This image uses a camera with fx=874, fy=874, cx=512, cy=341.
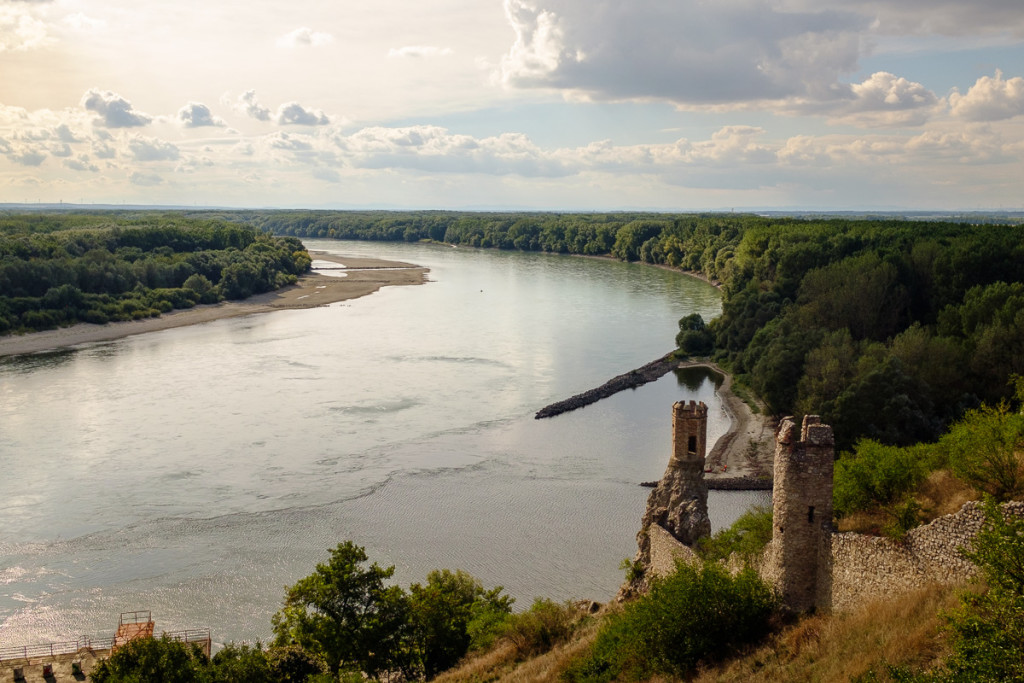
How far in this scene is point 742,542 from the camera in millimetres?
17422

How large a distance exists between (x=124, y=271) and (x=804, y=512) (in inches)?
2928

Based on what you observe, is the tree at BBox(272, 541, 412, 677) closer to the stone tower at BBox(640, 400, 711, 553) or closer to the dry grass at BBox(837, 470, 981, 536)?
the stone tower at BBox(640, 400, 711, 553)

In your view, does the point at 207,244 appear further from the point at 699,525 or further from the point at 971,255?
the point at 699,525

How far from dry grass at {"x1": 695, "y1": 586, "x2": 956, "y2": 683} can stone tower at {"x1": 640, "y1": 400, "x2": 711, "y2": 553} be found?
17.1 ft

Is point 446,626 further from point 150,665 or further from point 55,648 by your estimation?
point 55,648

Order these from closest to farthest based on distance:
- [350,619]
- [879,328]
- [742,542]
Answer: [742,542], [350,619], [879,328]

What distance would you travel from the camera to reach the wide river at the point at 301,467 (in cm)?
2548

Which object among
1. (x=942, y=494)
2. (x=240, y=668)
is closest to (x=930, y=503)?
(x=942, y=494)

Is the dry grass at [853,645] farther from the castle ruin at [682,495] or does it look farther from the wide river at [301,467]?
the wide river at [301,467]

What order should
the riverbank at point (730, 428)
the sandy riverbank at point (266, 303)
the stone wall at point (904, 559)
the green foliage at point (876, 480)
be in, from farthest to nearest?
the sandy riverbank at point (266, 303), the riverbank at point (730, 428), the green foliage at point (876, 480), the stone wall at point (904, 559)

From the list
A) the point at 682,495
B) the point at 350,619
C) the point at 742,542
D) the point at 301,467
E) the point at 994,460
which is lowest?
the point at 301,467

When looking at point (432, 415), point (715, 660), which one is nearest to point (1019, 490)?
point (715, 660)

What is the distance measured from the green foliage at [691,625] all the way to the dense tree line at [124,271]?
2362 inches

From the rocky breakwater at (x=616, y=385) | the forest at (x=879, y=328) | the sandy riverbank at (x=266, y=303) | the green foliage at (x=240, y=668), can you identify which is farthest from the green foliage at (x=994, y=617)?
the sandy riverbank at (x=266, y=303)
